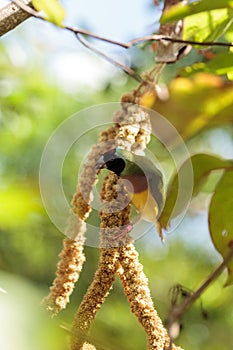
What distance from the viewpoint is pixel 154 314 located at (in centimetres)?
46

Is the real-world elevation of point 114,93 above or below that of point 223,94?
above

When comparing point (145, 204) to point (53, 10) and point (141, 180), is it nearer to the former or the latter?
point (141, 180)

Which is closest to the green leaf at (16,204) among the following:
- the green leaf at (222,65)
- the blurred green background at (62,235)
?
the green leaf at (222,65)

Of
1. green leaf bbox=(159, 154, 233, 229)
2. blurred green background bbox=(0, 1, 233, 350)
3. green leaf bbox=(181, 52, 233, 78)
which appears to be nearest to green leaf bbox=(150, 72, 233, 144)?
green leaf bbox=(159, 154, 233, 229)

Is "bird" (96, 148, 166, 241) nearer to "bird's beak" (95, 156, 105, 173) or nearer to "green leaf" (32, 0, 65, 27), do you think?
"bird's beak" (95, 156, 105, 173)

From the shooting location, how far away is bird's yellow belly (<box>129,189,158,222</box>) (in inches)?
19.4

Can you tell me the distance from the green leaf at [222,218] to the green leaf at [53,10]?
0.53 feet

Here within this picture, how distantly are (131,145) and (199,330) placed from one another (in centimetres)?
206

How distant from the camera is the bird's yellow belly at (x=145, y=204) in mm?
492

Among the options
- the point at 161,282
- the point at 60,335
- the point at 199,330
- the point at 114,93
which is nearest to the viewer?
the point at 60,335

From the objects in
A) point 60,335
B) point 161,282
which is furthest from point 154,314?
point 161,282

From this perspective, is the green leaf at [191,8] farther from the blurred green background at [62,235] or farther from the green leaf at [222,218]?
the blurred green background at [62,235]

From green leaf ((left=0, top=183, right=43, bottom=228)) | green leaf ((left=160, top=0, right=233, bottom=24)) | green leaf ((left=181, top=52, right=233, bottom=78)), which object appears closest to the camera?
green leaf ((left=0, top=183, right=43, bottom=228))

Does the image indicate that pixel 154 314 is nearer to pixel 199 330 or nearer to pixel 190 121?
pixel 190 121
